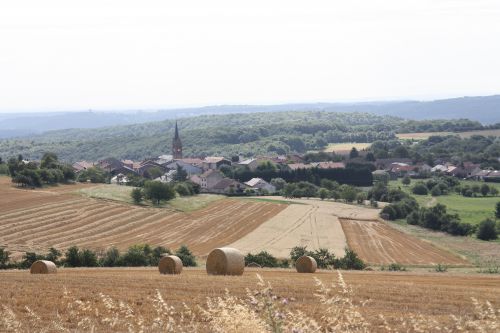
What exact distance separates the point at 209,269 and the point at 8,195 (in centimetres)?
4624

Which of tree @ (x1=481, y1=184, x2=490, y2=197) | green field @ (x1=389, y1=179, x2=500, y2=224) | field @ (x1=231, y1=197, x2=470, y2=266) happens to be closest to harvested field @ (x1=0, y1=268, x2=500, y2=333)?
field @ (x1=231, y1=197, x2=470, y2=266)

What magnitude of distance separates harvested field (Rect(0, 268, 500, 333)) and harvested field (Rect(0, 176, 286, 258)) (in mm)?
25541

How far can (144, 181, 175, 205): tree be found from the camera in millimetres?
73769

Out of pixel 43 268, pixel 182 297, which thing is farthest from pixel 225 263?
pixel 182 297

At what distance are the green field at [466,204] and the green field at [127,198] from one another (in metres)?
25.5

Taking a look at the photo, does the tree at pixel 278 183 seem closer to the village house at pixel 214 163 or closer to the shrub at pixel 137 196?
the village house at pixel 214 163

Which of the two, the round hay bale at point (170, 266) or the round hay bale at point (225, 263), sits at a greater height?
the round hay bale at point (225, 263)

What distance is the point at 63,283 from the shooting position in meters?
20.0

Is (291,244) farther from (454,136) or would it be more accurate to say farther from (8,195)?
(454,136)

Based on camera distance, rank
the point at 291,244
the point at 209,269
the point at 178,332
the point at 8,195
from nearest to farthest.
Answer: the point at 178,332 < the point at 209,269 < the point at 291,244 < the point at 8,195

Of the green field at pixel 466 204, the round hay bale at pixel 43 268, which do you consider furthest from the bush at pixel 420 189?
the round hay bale at pixel 43 268

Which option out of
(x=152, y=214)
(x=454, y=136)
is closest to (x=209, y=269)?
(x=152, y=214)

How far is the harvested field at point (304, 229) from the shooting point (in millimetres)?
51094

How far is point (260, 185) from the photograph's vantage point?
104m
